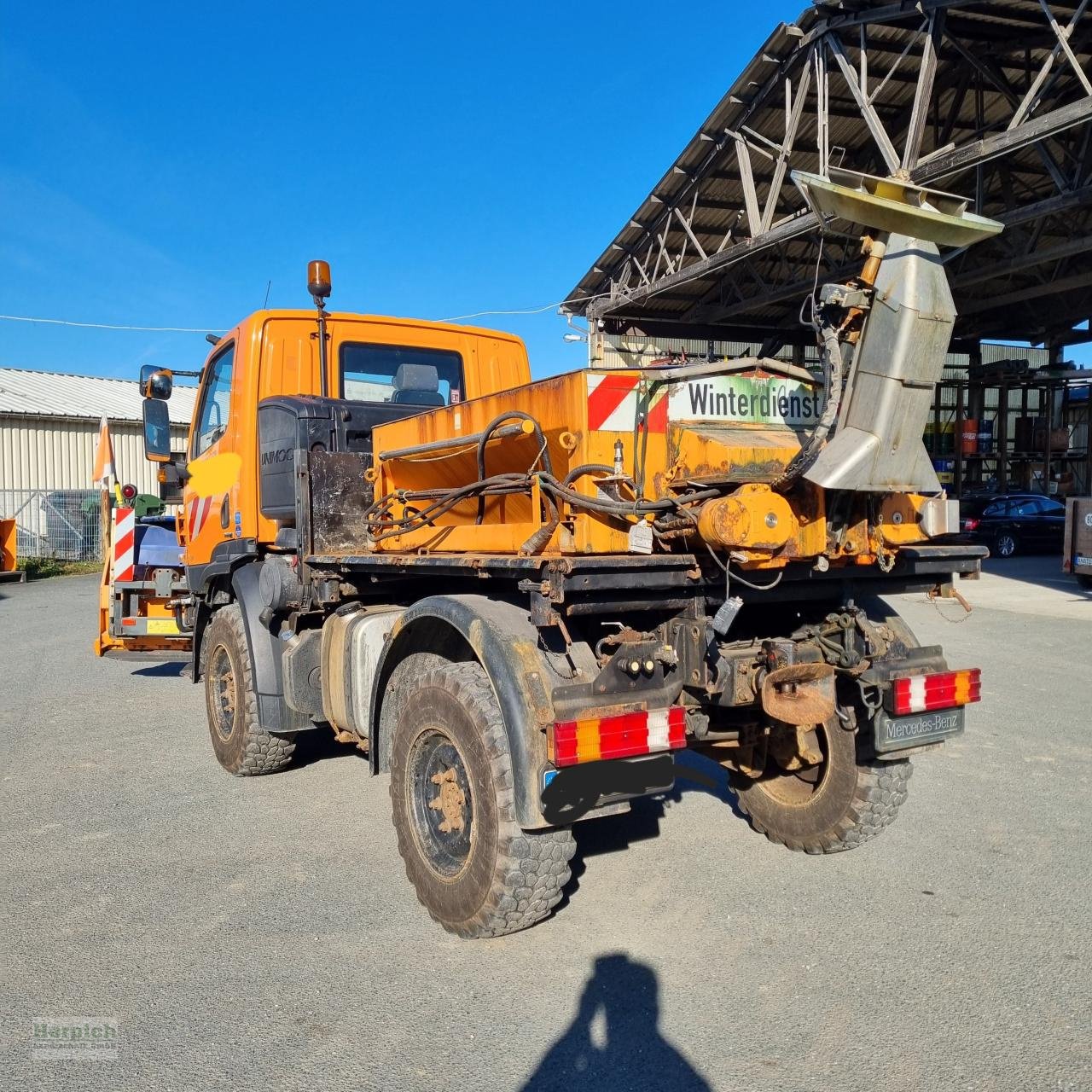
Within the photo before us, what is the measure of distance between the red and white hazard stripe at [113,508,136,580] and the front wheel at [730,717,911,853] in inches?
235

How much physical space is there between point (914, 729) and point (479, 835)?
185 centimetres

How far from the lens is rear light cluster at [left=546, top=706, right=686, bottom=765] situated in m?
2.92

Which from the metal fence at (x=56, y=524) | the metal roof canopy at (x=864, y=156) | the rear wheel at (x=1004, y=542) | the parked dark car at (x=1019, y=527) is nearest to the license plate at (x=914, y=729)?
the metal roof canopy at (x=864, y=156)

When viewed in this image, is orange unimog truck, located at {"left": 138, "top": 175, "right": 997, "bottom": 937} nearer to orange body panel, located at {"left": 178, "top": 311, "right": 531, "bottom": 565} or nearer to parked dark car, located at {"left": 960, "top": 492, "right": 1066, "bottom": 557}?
orange body panel, located at {"left": 178, "top": 311, "right": 531, "bottom": 565}

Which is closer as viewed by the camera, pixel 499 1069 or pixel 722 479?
pixel 499 1069

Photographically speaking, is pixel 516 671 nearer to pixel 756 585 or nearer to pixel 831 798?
pixel 756 585

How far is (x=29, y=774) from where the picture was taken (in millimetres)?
5707

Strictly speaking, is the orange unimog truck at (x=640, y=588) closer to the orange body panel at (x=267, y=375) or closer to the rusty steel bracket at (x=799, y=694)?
the rusty steel bracket at (x=799, y=694)

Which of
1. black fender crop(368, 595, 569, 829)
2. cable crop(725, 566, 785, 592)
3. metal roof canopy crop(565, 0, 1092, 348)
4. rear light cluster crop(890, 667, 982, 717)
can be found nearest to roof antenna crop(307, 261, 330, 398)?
black fender crop(368, 595, 569, 829)

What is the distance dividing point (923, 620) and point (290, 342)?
9621 mm

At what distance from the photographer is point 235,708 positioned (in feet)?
17.8

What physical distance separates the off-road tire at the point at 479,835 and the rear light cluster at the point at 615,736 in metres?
0.33

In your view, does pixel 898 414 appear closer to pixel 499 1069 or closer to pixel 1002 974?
pixel 1002 974

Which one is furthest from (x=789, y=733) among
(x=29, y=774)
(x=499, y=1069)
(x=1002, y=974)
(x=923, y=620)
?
(x=923, y=620)
